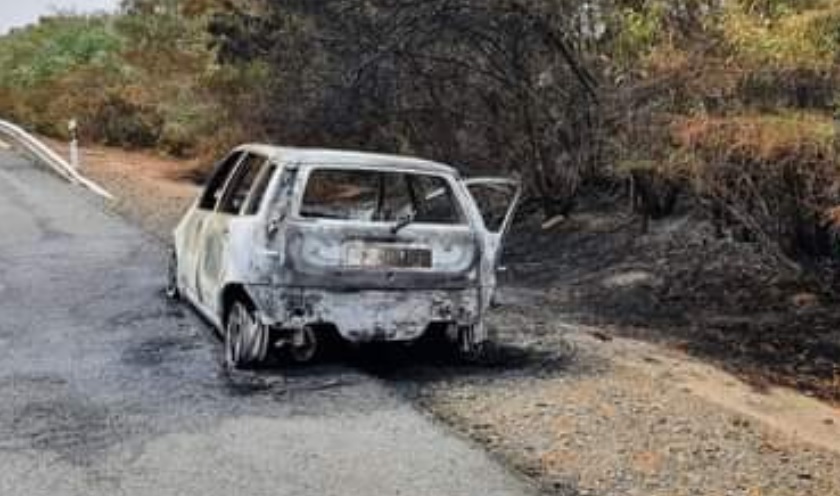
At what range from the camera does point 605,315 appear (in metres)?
13.3

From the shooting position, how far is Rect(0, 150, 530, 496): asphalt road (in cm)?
642

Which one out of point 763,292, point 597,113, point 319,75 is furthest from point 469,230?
point 319,75

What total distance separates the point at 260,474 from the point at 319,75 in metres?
13.0

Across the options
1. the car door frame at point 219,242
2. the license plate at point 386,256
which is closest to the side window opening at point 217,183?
the car door frame at point 219,242

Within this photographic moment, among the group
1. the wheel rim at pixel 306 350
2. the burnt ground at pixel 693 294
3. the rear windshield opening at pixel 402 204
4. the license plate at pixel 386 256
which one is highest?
the rear windshield opening at pixel 402 204

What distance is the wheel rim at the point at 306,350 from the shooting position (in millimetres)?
8945

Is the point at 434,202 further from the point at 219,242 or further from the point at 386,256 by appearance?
the point at 219,242

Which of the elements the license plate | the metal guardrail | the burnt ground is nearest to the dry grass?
the burnt ground

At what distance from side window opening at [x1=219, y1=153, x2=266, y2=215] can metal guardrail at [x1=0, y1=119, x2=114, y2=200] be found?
11710 mm

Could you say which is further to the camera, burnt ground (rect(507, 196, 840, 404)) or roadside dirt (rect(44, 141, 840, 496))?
burnt ground (rect(507, 196, 840, 404))

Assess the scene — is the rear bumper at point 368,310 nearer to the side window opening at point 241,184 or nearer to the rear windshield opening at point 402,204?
the rear windshield opening at point 402,204

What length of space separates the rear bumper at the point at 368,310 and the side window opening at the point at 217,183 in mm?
2125

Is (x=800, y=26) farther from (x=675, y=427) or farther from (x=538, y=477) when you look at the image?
(x=538, y=477)

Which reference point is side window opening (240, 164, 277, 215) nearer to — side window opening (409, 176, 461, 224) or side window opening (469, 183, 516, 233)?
side window opening (409, 176, 461, 224)
